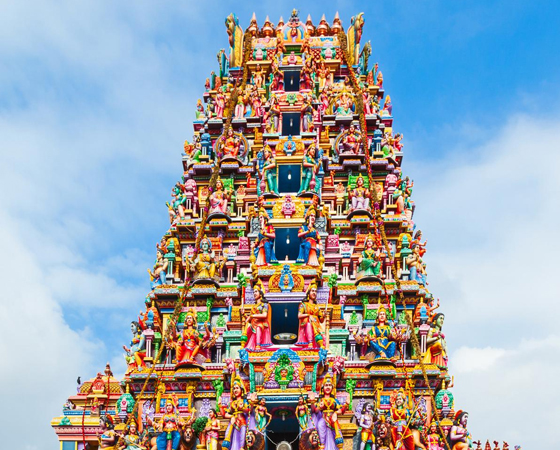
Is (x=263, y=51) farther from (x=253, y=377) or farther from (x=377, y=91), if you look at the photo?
(x=253, y=377)

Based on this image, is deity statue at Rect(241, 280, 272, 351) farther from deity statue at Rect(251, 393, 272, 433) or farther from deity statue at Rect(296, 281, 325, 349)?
deity statue at Rect(251, 393, 272, 433)

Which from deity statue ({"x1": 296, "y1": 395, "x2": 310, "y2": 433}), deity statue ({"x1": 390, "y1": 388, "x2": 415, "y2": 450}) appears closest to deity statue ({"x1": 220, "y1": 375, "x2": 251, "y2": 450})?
deity statue ({"x1": 296, "y1": 395, "x2": 310, "y2": 433})

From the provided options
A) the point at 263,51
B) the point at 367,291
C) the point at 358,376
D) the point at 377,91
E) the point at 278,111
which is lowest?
the point at 358,376

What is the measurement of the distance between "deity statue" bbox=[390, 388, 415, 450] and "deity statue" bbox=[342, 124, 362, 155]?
43.4 feet

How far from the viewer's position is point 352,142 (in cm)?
4409

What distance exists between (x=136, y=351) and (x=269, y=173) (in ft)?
30.6

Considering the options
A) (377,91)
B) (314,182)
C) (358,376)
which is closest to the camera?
(358,376)

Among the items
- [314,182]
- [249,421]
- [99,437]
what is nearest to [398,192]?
[314,182]

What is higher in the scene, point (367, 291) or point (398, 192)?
point (398, 192)

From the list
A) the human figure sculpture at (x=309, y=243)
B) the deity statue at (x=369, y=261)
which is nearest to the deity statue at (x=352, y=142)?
the deity statue at (x=369, y=261)

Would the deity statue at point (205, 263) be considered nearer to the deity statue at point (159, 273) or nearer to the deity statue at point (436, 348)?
the deity statue at point (159, 273)

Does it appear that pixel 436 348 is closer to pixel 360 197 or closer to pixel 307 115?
pixel 360 197

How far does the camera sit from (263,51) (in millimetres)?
51250

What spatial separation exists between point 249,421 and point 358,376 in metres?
4.43
